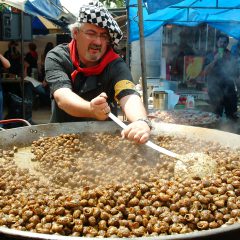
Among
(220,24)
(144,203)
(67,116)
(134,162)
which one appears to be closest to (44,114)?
(220,24)

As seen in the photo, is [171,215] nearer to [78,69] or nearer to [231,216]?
[231,216]

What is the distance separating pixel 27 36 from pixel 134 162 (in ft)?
29.7

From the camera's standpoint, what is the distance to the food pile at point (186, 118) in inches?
222

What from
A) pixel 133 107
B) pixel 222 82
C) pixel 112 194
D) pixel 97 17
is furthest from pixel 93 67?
pixel 222 82

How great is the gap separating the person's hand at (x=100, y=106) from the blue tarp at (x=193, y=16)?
15.9 feet

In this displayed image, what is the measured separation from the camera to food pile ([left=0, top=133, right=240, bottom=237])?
1.88 meters

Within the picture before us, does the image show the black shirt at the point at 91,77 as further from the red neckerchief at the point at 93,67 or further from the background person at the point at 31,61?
the background person at the point at 31,61

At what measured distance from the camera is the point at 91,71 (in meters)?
3.31

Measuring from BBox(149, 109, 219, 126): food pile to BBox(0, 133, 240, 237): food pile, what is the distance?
8.64 feet

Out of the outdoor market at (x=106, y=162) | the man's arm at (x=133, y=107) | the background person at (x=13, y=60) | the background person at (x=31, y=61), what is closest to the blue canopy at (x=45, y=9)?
the background person at (x=13, y=60)

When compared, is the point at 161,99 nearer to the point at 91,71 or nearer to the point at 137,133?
the point at 91,71

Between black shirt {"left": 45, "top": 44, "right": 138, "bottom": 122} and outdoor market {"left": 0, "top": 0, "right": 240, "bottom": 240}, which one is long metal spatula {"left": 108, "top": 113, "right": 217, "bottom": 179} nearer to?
outdoor market {"left": 0, "top": 0, "right": 240, "bottom": 240}

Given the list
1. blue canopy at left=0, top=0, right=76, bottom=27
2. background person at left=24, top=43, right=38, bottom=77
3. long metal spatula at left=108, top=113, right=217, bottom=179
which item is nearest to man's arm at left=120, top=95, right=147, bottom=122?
long metal spatula at left=108, top=113, right=217, bottom=179

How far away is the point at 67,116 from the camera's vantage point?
362cm
